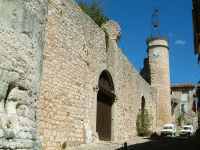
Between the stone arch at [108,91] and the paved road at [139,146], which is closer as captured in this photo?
the paved road at [139,146]

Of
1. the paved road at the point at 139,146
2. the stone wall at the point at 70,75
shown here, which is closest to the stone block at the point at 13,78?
the stone wall at the point at 70,75

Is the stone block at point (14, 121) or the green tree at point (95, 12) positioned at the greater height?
the green tree at point (95, 12)

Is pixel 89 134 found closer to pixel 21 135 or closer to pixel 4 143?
pixel 21 135

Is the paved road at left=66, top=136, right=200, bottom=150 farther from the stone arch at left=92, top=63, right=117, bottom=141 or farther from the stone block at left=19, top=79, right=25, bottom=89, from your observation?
the stone block at left=19, top=79, right=25, bottom=89

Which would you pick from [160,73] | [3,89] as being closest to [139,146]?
[3,89]

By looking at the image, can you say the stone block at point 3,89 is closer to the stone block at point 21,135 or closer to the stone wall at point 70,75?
the stone block at point 21,135

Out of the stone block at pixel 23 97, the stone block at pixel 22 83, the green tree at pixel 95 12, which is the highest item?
the green tree at pixel 95 12

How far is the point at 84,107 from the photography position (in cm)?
734

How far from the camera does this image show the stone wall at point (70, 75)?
5.63 metres

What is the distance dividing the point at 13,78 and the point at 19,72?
140 millimetres

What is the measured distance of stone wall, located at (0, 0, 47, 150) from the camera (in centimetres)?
246

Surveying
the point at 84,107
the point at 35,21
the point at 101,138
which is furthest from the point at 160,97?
the point at 35,21

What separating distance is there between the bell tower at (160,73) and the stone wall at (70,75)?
11.4 m

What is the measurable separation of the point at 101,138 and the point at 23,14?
7.01 meters
